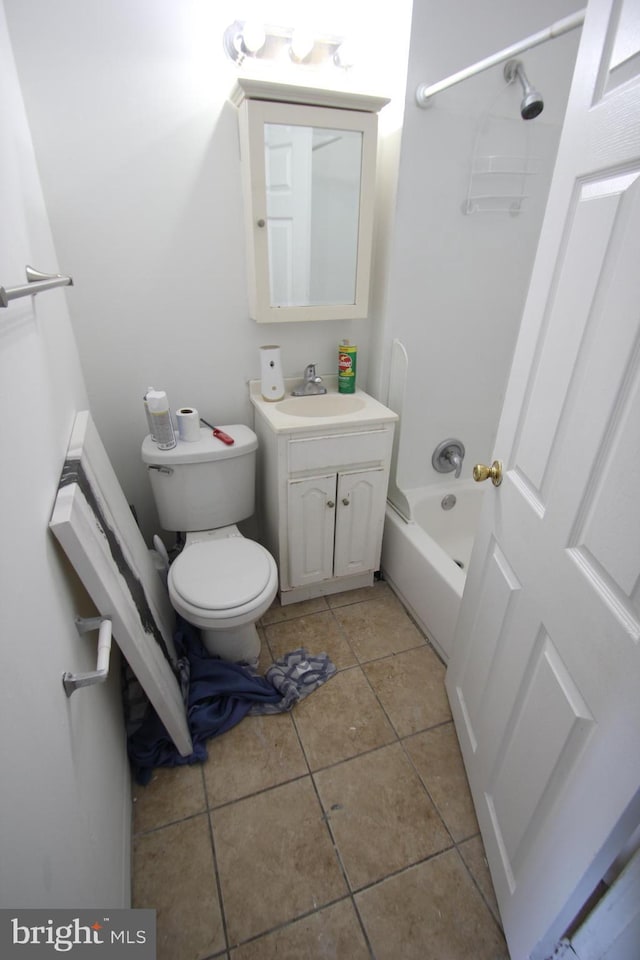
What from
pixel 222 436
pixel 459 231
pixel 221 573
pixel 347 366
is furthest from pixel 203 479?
pixel 459 231

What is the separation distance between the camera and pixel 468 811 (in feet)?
4.11

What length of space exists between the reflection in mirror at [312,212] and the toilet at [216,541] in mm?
606

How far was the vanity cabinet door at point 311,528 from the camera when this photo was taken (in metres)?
1.69

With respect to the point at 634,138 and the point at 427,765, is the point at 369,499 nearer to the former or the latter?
the point at 427,765

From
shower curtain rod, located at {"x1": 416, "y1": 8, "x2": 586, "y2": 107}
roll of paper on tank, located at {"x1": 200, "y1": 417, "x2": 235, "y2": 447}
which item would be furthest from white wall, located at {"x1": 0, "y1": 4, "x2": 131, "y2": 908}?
shower curtain rod, located at {"x1": 416, "y1": 8, "x2": 586, "y2": 107}

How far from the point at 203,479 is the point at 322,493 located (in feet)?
1.47

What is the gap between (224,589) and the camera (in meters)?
1.43

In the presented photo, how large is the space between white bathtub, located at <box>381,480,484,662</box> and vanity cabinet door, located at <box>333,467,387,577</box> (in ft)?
0.34

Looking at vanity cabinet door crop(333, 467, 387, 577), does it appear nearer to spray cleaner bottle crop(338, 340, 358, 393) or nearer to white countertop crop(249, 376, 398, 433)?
white countertop crop(249, 376, 398, 433)

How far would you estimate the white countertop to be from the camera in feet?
5.17

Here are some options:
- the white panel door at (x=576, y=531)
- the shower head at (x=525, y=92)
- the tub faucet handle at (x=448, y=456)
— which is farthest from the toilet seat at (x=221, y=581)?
the shower head at (x=525, y=92)

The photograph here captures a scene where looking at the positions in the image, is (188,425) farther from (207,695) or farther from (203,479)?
(207,695)

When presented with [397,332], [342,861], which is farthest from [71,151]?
[342,861]

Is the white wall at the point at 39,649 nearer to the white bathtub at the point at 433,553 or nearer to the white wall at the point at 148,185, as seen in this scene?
the white wall at the point at 148,185
